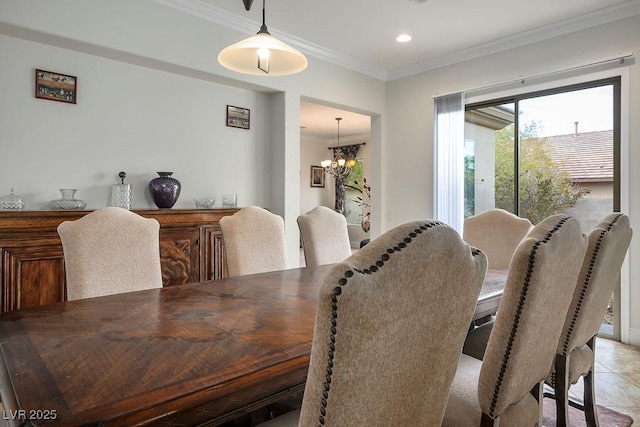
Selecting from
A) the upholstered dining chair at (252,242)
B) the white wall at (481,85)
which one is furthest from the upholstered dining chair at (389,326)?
the white wall at (481,85)

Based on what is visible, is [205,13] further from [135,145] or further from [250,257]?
[250,257]

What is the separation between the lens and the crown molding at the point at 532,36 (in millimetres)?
3178

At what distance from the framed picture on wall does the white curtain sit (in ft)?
16.3

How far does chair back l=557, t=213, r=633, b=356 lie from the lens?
1474 mm

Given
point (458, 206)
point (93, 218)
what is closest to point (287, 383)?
point (93, 218)

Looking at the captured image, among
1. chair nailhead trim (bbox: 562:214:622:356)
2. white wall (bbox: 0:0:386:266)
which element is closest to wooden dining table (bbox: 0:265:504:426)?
chair nailhead trim (bbox: 562:214:622:356)

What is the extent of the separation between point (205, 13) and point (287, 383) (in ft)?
10.6

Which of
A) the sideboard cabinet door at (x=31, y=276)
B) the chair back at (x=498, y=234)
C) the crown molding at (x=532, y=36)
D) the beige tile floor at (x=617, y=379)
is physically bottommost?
the beige tile floor at (x=617, y=379)

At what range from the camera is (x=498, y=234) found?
2795 millimetres

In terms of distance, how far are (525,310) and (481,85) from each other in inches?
142

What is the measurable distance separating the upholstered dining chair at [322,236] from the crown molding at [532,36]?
8.54ft

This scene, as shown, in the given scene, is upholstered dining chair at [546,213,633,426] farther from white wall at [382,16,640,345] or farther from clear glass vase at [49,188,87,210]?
clear glass vase at [49,188,87,210]

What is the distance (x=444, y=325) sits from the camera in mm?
729

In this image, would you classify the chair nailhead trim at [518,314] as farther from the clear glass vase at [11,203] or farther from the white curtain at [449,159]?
the white curtain at [449,159]
